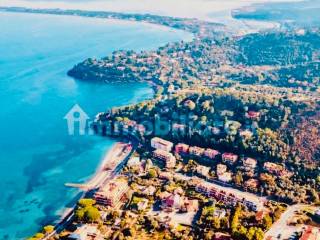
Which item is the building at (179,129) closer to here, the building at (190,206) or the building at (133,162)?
the building at (133,162)

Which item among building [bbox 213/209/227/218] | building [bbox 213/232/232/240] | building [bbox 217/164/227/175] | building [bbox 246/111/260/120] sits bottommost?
building [bbox 213/232/232/240]

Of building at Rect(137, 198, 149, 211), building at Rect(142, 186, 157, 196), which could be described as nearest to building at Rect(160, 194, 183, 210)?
building at Rect(137, 198, 149, 211)

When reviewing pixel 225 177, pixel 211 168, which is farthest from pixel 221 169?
pixel 225 177

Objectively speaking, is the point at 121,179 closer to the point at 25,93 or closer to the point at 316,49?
the point at 25,93

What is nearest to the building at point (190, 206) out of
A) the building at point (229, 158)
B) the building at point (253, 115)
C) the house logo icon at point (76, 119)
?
the building at point (229, 158)

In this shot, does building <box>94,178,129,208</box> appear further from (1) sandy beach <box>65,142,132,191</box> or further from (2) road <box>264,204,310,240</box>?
(2) road <box>264,204,310,240</box>

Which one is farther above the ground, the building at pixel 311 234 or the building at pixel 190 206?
the building at pixel 311 234
